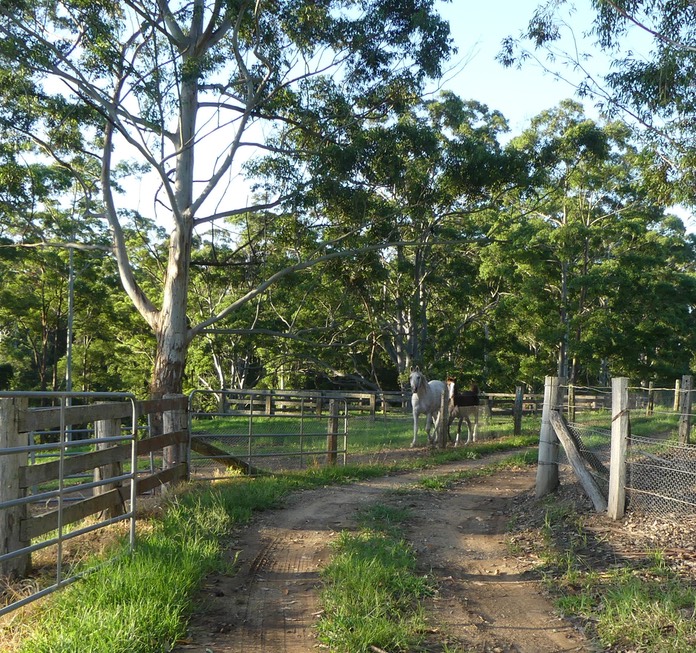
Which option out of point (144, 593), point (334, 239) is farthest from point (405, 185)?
point (144, 593)

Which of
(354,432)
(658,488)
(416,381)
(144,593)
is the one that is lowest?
(354,432)

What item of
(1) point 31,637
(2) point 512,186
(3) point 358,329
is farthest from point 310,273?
(1) point 31,637

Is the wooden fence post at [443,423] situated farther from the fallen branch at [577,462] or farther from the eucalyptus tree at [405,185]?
the fallen branch at [577,462]

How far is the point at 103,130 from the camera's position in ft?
54.2

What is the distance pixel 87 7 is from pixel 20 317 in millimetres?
24341

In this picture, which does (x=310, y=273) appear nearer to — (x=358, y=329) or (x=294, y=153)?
(x=358, y=329)

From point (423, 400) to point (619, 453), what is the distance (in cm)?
1110

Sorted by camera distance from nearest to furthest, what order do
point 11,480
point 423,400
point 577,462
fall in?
point 11,480, point 577,462, point 423,400

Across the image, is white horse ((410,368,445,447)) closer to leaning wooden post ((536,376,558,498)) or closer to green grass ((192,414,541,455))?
green grass ((192,414,541,455))

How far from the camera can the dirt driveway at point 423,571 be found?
206 inches

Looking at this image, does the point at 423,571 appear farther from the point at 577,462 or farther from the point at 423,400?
the point at 423,400

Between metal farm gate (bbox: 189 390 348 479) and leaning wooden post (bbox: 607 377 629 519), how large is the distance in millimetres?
4773

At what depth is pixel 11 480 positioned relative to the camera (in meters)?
6.38

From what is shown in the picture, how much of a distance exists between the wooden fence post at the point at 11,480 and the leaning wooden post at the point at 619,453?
6.11 m
